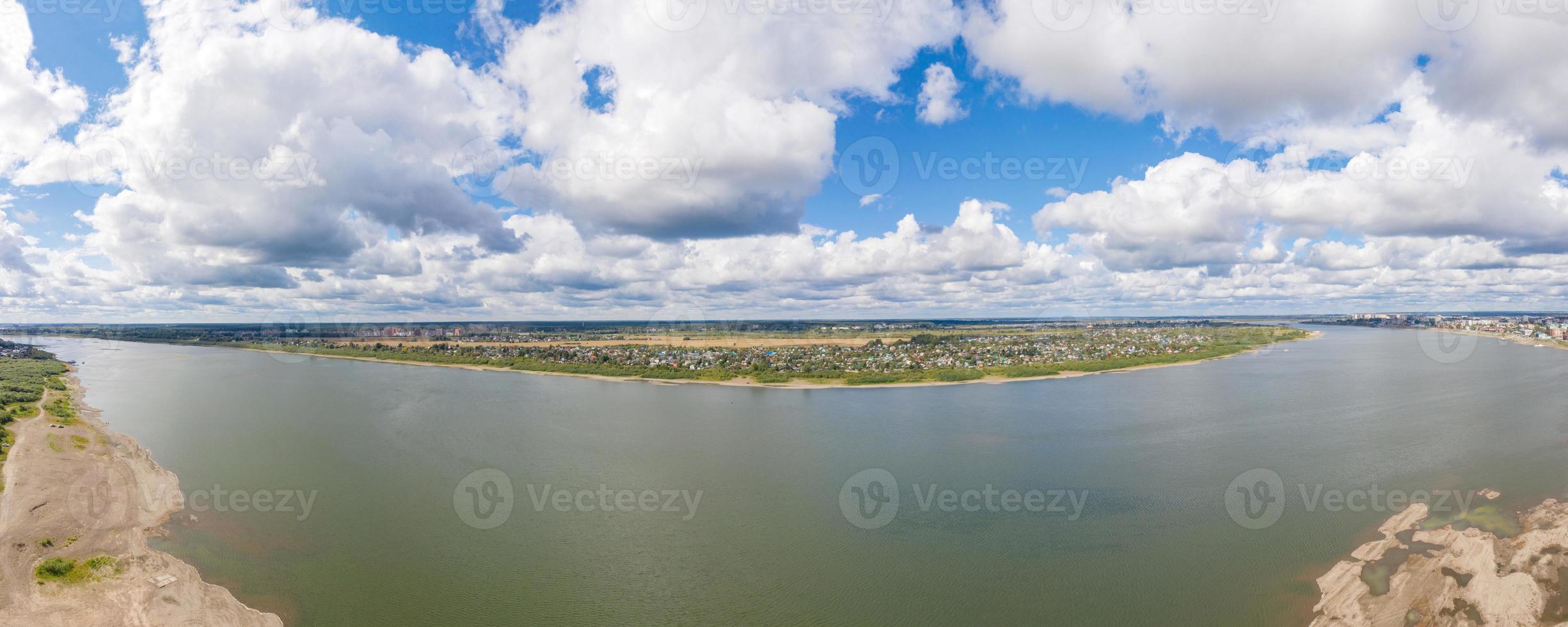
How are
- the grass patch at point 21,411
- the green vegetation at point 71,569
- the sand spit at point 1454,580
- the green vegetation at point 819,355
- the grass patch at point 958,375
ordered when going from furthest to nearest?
the green vegetation at point 819,355
the grass patch at point 958,375
the grass patch at point 21,411
the green vegetation at point 71,569
the sand spit at point 1454,580

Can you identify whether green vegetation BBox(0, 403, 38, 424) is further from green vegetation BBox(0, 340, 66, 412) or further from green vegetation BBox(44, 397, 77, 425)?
green vegetation BBox(44, 397, 77, 425)

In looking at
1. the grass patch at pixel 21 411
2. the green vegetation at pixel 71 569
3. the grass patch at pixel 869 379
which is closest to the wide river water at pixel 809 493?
the green vegetation at pixel 71 569

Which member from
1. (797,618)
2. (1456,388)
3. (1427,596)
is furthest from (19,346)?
(1456,388)

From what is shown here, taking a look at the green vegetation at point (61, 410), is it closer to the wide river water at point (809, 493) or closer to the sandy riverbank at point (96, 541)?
the wide river water at point (809, 493)

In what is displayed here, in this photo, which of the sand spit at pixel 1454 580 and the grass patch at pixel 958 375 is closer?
the sand spit at pixel 1454 580

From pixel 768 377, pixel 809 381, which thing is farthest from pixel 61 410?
pixel 809 381

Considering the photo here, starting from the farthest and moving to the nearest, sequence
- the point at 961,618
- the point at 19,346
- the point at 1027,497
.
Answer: the point at 19,346 < the point at 1027,497 < the point at 961,618

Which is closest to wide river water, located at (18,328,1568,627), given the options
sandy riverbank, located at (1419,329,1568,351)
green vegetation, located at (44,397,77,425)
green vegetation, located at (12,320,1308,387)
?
green vegetation, located at (44,397,77,425)

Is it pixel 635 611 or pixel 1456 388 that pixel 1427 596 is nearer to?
pixel 635 611

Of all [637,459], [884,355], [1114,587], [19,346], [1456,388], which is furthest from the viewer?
[19,346]
